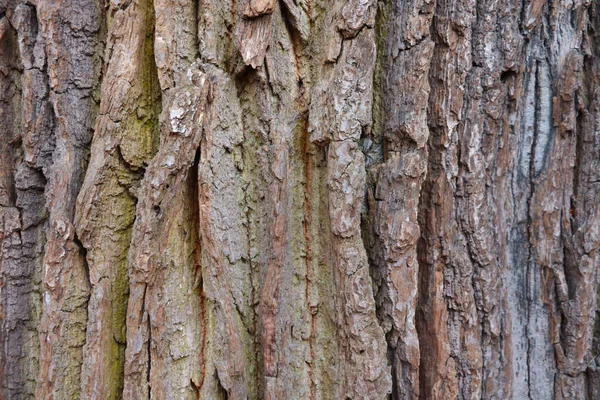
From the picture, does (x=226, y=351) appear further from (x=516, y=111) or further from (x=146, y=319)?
(x=516, y=111)

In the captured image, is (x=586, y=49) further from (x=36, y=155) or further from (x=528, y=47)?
(x=36, y=155)

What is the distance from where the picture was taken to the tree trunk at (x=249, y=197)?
179 cm

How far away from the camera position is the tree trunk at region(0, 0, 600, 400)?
1.79 m

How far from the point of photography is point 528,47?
2.24 meters

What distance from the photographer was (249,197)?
6.19ft

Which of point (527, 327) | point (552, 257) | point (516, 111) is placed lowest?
point (527, 327)

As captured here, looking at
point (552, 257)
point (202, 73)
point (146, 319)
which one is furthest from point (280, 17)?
point (552, 257)

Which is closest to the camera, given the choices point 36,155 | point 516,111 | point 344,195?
point 344,195

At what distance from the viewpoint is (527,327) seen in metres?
2.28

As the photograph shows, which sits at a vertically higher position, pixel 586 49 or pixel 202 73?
pixel 586 49

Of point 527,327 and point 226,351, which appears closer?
point 226,351

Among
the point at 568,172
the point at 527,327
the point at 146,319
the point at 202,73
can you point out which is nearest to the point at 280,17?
the point at 202,73

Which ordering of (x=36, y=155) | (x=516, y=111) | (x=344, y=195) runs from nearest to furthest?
(x=344, y=195) → (x=36, y=155) → (x=516, y=111)

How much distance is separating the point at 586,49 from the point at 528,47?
347 mm
